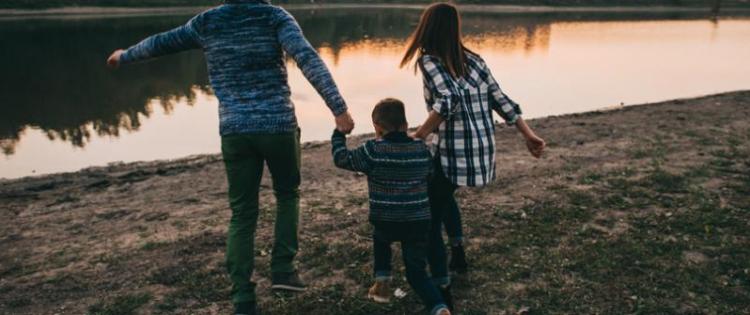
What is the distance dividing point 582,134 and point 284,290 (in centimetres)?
715

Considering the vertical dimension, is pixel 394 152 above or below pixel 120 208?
above

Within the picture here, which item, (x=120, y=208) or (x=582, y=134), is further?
(x=582, y=134)

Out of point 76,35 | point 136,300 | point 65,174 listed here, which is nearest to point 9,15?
point 76,35

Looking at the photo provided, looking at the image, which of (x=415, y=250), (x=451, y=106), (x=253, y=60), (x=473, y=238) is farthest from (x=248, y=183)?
(x=473, y=238)

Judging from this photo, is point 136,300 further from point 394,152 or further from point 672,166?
point 672,166

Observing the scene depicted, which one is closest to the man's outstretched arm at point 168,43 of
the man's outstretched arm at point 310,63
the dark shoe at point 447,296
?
the man's outstretched arm at point 310,63

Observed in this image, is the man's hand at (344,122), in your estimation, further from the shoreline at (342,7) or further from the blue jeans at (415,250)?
the shoreline at (342,7)

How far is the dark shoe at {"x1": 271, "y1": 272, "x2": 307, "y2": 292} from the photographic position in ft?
14.0

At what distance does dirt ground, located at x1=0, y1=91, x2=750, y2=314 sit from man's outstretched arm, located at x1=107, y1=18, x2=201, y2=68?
169 centimetres

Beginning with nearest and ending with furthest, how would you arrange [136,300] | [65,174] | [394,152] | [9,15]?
[394,152]
[136,300]
[65,174]
[9,15]

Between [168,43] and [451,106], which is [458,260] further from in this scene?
[168,43]

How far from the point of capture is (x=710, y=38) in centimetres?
3644

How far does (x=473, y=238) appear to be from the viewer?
17.3 feet

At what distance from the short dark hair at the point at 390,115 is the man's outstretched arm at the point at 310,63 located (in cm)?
17
